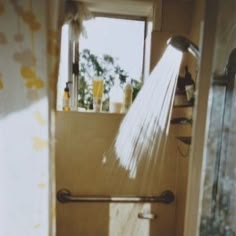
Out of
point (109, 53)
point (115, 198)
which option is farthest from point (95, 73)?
point (115, 198)

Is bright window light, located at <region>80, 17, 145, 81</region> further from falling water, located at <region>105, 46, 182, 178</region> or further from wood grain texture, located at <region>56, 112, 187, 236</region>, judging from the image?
falling water, located at <region>105, 46, 182, 178</region>

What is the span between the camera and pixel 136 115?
1013mm

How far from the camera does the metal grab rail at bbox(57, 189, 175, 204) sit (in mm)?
1339

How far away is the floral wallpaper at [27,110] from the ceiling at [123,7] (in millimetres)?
694

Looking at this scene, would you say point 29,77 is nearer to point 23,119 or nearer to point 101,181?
point 23,119

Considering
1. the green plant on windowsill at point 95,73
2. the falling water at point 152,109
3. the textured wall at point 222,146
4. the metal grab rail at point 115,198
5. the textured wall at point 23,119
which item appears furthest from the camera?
the green plant on windowsill at point 95,73

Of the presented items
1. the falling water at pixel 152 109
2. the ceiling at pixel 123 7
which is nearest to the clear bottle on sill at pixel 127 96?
the falling water at pixel 152 109

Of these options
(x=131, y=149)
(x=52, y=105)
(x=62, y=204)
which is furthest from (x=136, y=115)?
(x=62, y=204)

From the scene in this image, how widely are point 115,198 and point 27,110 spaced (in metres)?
0.87

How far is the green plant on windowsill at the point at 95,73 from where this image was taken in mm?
1444

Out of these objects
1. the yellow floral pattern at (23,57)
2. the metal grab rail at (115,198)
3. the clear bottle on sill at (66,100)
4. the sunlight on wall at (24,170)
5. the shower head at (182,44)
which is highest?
the shower head at (182,44)

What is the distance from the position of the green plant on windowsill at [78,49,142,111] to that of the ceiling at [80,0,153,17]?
256 millimetres

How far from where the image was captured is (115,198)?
1.36 meters

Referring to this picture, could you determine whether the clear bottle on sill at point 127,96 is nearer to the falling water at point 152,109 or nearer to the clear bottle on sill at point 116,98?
the clear bottle on sill at point 116,98
